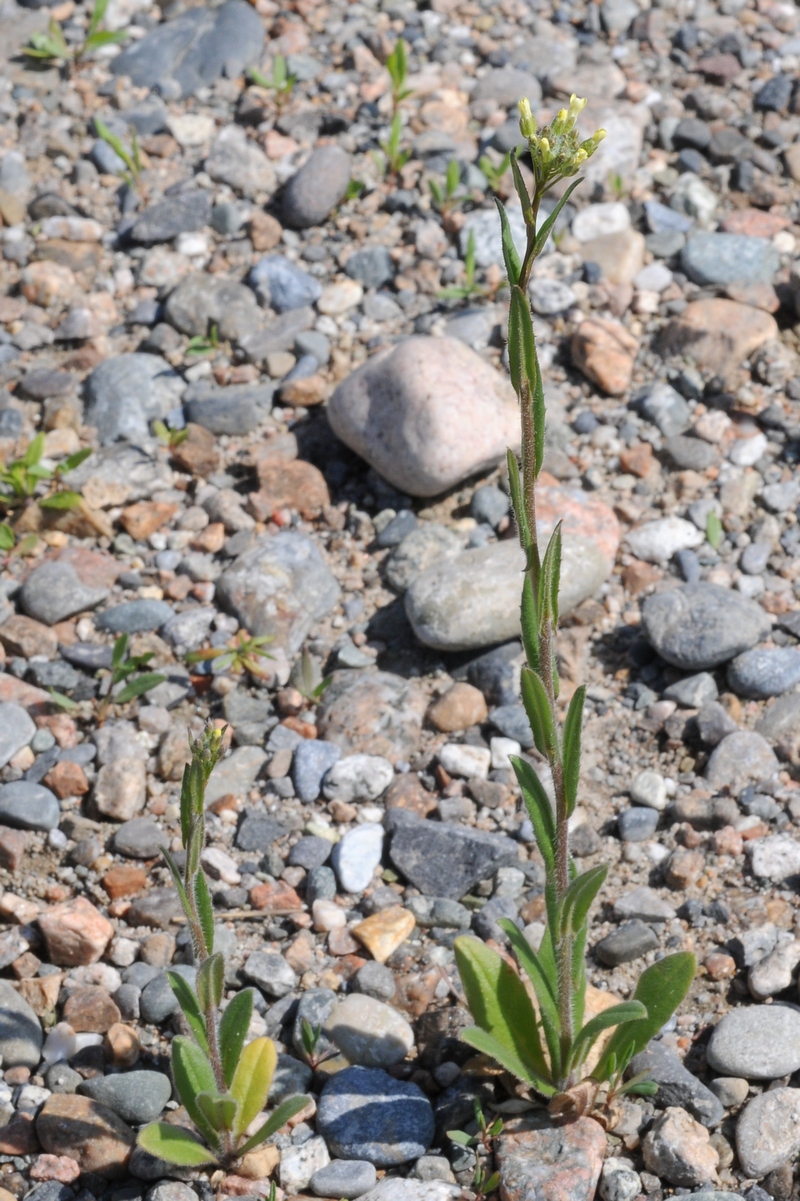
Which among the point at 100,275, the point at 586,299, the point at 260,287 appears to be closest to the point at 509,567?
the point at 586,299

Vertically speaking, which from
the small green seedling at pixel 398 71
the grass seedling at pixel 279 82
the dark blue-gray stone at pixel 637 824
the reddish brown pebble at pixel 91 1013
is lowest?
the reddish brown pebble at pixel 91 1013

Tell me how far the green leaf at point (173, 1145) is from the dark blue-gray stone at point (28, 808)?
3.86ft

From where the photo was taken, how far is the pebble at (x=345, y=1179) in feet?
9.39

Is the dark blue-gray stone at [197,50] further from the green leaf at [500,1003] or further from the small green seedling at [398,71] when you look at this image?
the green leaf at [500,1003]

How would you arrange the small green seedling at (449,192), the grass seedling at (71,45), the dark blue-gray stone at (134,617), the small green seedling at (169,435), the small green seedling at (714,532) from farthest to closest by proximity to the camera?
1. the grass seedling at (71,45)
2. the small green seedling at (449,192)
3. the small green seedling at (169,435)
4. the small green seedling at (714,532)
5. the dark blue-gray stone at (134,617)

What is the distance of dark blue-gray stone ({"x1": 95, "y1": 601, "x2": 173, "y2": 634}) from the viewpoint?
430 cm

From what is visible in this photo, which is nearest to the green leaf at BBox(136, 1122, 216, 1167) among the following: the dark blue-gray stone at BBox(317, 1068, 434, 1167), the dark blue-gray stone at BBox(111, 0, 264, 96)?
the dark blue-gray stone at BBox(317, 1068, 434, 1167)

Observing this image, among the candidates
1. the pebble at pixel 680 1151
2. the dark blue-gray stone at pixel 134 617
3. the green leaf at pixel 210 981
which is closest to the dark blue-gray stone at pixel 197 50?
the dark blue-gray stone at pixel 134 617

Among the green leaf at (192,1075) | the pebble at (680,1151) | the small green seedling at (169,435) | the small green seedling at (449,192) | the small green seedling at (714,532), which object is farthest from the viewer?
the small green seedling at (449,192)

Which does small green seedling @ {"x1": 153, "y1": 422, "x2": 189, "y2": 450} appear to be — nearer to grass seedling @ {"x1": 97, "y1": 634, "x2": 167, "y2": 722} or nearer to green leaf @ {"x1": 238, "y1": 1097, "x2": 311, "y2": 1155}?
grass seedling @ {"x1": 97, "y1": 634, "x2": 167, "y2": 722}

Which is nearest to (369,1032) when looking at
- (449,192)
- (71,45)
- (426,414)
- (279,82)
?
(426,414)

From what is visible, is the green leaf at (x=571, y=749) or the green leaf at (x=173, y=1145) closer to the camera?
the green leaf at (x=571, y=749)

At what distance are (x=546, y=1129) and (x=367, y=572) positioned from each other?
2.13 m

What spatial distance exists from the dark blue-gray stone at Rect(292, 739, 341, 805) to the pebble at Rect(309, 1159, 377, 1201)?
1158 millimetres
